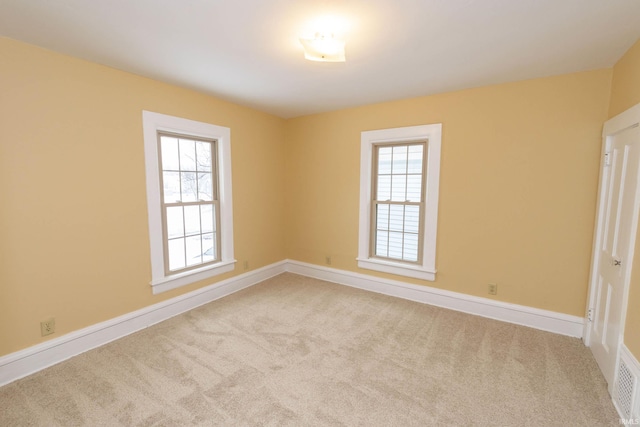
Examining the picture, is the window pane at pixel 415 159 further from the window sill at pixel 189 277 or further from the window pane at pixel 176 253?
the window pane at pixel 176 253

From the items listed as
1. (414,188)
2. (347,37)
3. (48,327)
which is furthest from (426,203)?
(48,327)

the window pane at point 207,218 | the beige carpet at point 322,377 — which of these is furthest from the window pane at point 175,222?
the beige carpet at point 322,377

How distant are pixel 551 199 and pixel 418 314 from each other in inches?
69.4

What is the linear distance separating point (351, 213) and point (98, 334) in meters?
3.04

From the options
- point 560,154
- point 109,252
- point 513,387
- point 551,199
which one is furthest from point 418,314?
point 109,252

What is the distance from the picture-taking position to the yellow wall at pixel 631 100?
1.74m

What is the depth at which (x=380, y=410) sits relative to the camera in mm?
1800

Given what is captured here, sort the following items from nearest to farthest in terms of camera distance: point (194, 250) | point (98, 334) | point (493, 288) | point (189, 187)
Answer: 1. point (98, 334)
2. point (493, 288)
3. point (189, 187)
4. point (194, 250)

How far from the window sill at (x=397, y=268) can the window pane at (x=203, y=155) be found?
93.2 inches

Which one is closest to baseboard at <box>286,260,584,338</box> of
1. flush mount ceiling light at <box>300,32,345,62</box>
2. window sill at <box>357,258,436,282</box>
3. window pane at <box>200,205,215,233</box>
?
window sill at <box>357,258,436,282</box>

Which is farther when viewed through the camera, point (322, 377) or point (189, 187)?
point (189, 187)

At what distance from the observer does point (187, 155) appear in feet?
10.6

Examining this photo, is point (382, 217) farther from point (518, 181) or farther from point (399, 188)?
point (518, 181)

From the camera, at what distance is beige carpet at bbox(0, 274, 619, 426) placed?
175 centimetres
